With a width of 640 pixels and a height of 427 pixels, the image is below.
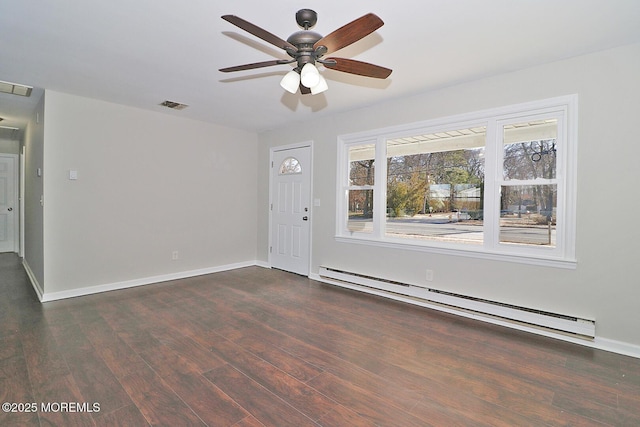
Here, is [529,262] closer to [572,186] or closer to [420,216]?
[572,186]

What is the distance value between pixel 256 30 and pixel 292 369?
7.26 ft

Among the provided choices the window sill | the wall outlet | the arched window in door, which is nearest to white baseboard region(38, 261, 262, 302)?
the arched window in door

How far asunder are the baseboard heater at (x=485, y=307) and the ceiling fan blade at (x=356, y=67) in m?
2.43

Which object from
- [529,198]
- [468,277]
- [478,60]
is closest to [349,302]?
[468,277]

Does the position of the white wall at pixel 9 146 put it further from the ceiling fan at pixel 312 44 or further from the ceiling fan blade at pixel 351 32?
the ceiling fan blade at pixel 351 32

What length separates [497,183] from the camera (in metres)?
3.22

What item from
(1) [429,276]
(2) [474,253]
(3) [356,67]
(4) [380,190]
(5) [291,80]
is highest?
(3) [356,67]

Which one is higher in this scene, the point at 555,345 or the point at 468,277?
the point at 468,277

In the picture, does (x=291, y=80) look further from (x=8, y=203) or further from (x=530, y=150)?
(x=8, y=203)

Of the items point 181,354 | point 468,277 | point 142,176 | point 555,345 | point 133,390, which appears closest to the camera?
point 133,390

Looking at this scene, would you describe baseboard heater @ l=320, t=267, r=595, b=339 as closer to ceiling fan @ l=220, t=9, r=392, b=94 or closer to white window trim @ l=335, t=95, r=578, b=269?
white window trim @ l=335, t=95, r=578, b=269

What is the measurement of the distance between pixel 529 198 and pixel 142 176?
187 inches

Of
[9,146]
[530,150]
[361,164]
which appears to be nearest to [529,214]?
[530,150]

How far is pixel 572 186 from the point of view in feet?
9.12
